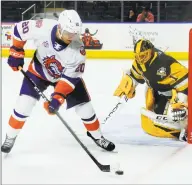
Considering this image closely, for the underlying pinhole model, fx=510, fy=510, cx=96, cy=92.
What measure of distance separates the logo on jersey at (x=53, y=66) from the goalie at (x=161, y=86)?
511mm

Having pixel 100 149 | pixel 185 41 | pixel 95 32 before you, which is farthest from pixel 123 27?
pixel 100 149

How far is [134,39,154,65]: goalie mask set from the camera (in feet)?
9.48

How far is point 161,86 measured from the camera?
3.05 m

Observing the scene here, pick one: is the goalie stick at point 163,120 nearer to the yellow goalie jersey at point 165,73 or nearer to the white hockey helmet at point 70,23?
the yellow goalie jersey at point 165,73

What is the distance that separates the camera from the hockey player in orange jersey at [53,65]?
2.46 meters

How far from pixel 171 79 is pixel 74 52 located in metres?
0.74

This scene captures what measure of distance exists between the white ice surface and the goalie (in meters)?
0.09

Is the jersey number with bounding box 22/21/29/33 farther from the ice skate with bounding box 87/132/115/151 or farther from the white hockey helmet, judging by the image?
the ice skate with bounding box 87/132/115/151

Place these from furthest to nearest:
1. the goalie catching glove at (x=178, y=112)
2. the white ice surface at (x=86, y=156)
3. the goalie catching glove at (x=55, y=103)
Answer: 1. the goalie catching glove at (x=178, y=112)
2. the goalie catching glove at (x=55, y=103)
3. the white ice surface at (x=86, y=156)

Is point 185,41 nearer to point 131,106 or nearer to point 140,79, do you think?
point 131,106

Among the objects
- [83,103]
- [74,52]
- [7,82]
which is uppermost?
[74,52]

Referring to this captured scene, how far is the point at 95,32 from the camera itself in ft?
20.9

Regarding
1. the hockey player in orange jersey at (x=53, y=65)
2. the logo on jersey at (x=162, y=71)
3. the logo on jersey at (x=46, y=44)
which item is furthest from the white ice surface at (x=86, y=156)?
the logo on jersey at (x=46, y=44)

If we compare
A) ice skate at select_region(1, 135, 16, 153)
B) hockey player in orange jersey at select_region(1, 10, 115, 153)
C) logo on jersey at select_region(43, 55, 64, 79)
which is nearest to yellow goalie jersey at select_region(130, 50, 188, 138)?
hockey player in orange jersey at select_region(1, 10, 115, 153)
